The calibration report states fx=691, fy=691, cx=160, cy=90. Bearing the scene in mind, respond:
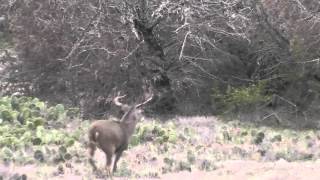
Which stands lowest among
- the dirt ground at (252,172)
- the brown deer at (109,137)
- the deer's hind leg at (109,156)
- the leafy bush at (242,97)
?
the dirt ground at (252,172)

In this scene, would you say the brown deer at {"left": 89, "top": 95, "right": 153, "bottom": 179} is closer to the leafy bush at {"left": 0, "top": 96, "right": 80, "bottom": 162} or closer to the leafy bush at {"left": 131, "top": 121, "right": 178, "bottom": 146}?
the leafy bush at {"left": 0, "top": 96, "right": 80, "bottom": 162}

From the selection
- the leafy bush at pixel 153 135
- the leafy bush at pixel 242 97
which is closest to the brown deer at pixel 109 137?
the leafy bush at pixel 153 135

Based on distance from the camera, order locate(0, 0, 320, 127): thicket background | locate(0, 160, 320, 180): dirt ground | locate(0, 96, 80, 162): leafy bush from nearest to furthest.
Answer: locate(0, 160, 320, 180): dirt ground
locate(0, 96, 80, 162): leafy bush
locate(0, 0, 320, 127): thicket background

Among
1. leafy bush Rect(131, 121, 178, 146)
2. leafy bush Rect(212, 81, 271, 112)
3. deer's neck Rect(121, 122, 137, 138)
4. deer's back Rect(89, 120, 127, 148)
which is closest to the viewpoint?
deer's back Rect(89, 120, 127, 148)

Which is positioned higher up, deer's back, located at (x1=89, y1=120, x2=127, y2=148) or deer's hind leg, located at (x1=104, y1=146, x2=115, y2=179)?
deer's back, located at (x1=89, y1=120, x2=127, y2=148)

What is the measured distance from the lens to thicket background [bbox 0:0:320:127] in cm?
1822

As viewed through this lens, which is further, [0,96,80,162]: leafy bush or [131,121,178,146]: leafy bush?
[131,121,178,146]: leafy bush

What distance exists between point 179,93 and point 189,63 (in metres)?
0.88

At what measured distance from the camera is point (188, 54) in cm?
1928

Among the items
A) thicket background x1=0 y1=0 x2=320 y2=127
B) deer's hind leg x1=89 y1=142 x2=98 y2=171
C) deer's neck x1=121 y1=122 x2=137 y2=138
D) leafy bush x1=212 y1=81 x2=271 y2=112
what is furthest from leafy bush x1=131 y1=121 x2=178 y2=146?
leafy bush x1=212 y1=81 x2=271 y2=112

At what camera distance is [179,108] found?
750 inches

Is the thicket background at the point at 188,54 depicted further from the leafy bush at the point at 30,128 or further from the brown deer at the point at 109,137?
the brown deer at the point at 109,137

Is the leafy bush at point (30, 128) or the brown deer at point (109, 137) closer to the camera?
the brown deer at point (109, 137)

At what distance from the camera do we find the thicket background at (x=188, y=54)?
59.8 ft
